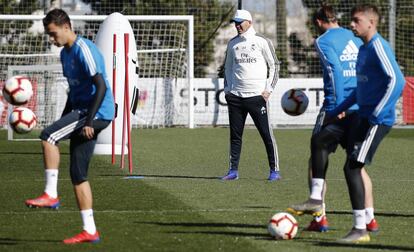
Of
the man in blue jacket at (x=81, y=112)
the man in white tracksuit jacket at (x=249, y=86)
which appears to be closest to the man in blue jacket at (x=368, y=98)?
the man in blue jacket at (x=81, y=112)

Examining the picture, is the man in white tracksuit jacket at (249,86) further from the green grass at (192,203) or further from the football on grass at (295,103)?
the football on grass at (295,103)

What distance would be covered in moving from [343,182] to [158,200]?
331 centimetres

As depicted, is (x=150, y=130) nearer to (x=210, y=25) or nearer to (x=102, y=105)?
(x=210, y=25)

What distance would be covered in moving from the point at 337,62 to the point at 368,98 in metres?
0.95

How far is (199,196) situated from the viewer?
40.6ft

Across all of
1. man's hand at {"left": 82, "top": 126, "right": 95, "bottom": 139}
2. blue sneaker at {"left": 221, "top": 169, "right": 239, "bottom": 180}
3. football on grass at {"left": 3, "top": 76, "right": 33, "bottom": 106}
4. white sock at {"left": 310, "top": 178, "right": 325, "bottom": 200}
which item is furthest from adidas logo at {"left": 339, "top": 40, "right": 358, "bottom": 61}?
blue sneaker at {"left": 221, "top": 169, "right": 239, "bottom": 180}

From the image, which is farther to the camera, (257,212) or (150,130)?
(150,130)

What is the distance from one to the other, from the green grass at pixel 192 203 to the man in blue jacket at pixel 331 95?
12.8 inches

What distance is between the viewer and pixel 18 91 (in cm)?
971

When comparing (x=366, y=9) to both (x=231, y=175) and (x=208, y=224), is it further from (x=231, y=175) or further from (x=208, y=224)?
(x=231, y=175)

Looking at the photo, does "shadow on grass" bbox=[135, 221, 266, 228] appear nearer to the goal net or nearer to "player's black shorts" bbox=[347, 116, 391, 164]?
"player's black shorts" bbox=[347, 116, 391, 164]

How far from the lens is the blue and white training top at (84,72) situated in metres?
8.78

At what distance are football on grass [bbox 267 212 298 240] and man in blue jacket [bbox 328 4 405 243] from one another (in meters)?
0.44

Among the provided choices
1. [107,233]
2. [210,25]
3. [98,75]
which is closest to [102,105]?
[98,75]
